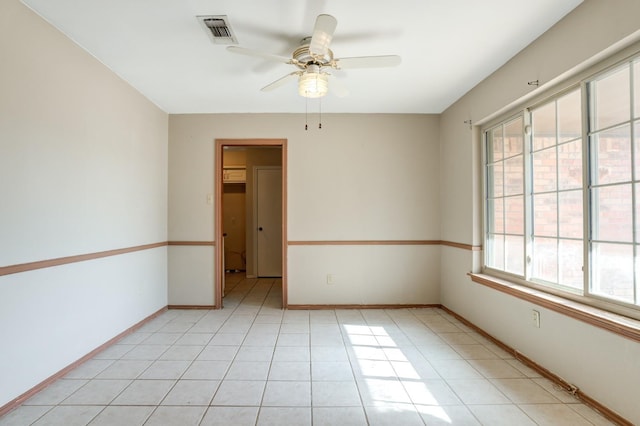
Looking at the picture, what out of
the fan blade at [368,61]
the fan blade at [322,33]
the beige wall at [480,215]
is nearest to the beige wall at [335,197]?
the beige wall at [480,215]

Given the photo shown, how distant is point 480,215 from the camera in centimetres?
333

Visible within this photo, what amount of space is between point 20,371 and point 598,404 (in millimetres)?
3357

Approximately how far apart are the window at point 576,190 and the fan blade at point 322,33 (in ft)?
5.24

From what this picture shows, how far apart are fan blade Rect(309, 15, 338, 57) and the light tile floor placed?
6.98 ft

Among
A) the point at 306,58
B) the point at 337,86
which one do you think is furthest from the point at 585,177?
the point at 306,58

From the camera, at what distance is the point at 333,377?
231 centimetres

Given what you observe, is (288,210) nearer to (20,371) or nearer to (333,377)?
(333,377)

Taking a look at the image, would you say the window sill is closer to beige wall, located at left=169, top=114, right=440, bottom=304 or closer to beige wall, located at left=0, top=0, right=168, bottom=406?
beige wall, located at left=169, top=114, right=440, bottom=304

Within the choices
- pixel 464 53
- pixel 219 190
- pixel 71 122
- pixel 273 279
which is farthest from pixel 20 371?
pixel 273 279

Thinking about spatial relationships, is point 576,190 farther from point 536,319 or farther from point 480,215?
point 480,215

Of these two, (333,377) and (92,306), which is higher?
(92,306)

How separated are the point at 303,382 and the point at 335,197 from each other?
2.29 m

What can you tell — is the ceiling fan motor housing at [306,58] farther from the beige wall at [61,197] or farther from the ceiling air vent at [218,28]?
the beige wall at [61,197]

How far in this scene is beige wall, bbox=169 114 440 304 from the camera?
160 inches
